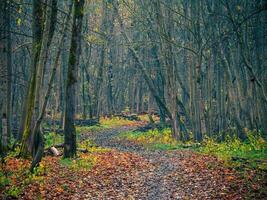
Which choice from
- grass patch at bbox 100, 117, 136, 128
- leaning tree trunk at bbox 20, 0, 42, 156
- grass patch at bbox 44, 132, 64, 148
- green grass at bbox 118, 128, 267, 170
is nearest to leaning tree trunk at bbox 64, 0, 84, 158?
leaning tree trunk at bbox 20, 0, 42, 156

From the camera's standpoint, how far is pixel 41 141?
1293 cm

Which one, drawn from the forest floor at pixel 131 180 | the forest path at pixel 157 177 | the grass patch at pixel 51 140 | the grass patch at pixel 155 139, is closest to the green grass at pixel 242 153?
the forest floor at pixel 131 180

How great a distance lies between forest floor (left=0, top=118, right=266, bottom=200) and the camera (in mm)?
10258

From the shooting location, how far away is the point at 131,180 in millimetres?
12531

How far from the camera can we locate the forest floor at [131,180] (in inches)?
404

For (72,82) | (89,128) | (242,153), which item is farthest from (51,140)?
(242,153)

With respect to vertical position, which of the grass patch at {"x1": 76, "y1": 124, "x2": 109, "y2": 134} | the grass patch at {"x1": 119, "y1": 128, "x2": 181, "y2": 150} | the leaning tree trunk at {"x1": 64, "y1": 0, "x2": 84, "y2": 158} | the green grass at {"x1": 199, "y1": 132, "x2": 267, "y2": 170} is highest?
A: the leaning tree trunk at {"x1": 64, "y1": 0, "x2": 84, "y2": 158}

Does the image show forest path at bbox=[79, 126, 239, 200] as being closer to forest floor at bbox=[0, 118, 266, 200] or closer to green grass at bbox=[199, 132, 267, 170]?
forest floor at bbox=[0, 118, 266, 200]

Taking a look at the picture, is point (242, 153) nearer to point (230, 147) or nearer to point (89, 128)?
point (230, 147)

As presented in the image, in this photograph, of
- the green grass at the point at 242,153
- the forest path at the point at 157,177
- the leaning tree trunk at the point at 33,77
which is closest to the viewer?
the forest path at the point at 157,177

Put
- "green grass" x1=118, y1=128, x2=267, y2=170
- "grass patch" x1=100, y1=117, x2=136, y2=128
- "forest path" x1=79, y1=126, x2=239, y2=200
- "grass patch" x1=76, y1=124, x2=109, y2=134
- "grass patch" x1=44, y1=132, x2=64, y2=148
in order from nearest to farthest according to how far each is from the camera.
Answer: "forest path" x1=79, y1=126, x2=239, y2=200, "green grass" x1=118, y1=128, x2=267, y2=170, "grass patch" x1=44, y1=132, x2=64, y2=148, "grass patch" x1=76, y1=124, x2=109, y2=134, "grass patch" x1=100, y1=117, x2=136, y2=128

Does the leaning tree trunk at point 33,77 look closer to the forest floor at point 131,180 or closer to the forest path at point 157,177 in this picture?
the forest floor at point 131,180

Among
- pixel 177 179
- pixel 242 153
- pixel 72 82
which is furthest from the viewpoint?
pixel 242 153

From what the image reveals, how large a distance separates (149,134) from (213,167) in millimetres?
14853
